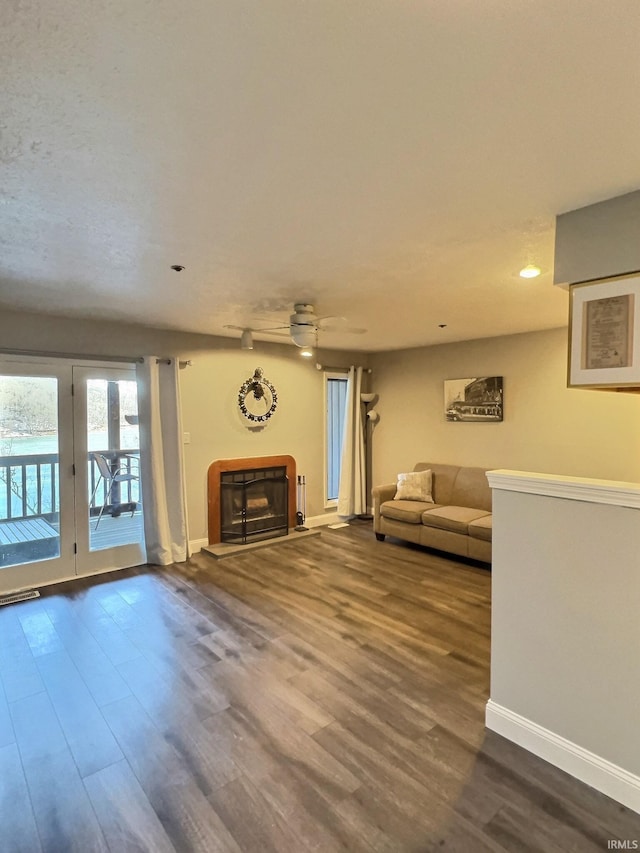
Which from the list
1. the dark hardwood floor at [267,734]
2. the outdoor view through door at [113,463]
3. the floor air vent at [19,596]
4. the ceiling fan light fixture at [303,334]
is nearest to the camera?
the dark hardwood floor at [267,734]

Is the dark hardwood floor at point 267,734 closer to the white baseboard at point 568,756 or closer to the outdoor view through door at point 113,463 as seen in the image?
the white baseboard at point 568,756

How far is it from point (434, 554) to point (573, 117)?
447 cm

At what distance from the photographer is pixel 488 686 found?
259 centimetres

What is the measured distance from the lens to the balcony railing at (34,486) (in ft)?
13.1

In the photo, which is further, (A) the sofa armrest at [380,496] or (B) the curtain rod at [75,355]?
(A) the sofa armrest at [380,496]

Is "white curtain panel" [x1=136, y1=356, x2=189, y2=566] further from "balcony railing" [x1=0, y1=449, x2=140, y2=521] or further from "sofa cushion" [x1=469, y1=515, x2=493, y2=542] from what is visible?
"sofa cushion" [x1=469, y1=515, x2=493, y2=542]

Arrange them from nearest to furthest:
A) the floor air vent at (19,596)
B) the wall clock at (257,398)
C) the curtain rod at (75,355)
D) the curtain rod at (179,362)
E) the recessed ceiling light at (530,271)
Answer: the recessed ceiling light at (530,271), the floor air vent at (19,596), the curtain rod at (75,355), the curtain rod at (179,362), the wall clock at (257,398)

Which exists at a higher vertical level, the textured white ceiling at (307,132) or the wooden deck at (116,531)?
the textured white ceiling at (307,132)

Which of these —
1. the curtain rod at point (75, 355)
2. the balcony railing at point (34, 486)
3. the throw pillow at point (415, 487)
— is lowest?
the throw pillow at point (415, 487)

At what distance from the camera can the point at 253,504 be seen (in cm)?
563

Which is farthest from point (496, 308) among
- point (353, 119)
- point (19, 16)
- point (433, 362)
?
point (19, 16)

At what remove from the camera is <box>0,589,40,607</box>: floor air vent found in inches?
151

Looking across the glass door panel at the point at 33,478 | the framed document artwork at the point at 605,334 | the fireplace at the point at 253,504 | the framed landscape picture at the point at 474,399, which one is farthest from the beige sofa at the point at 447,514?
the glass door panel at the point at 33,478

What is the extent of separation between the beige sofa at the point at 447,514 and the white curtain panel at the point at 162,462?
95.0 inches
